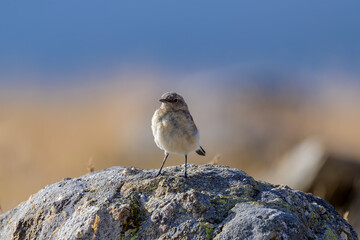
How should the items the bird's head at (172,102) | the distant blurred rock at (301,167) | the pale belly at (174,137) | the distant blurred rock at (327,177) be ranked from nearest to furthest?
the pale belly at (174,137) < the bird's head at (172,102) < the distant blurred rock at (327,177) < the distant blurred rock at (301,167)

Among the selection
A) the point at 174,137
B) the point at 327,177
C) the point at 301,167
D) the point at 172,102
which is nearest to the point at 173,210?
the point at 174,137

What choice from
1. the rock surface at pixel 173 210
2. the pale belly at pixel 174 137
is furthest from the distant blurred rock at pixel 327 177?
the rock surface at pixel 173 210

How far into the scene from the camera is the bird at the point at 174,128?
5316mm

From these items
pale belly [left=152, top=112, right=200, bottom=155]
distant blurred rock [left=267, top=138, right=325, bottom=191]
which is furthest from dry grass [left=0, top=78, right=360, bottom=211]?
pale belly [left=152, top=112, right=200, bottom=155]

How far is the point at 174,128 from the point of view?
5.32 meters

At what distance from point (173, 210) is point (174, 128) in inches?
56.6

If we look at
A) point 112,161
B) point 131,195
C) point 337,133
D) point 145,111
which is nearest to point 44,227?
point 131,195

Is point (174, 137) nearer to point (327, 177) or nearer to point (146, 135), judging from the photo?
point (327, 177)

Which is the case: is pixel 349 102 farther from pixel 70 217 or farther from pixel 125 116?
pixel 70 217

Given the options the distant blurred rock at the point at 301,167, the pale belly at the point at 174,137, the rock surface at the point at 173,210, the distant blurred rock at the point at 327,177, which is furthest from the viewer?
the distant blurred rock at the point at 301,167

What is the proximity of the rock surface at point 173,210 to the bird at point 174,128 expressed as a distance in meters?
0.39

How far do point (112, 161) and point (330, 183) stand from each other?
229 inches

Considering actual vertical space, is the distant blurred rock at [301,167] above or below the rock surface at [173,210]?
below

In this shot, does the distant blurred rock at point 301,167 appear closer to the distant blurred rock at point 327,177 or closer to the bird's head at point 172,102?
the distant blurred rock at point 327,177
